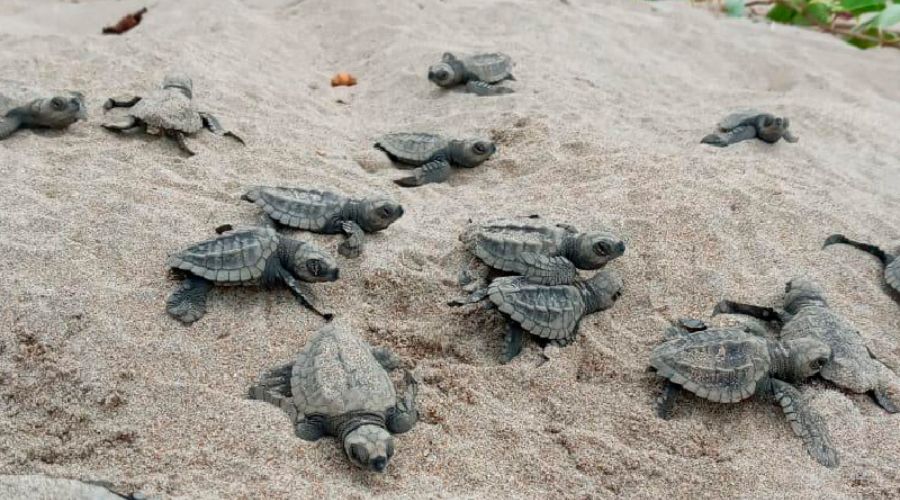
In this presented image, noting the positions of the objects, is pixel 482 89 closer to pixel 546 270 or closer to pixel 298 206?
pixel 298 206

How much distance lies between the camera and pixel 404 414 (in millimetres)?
2324

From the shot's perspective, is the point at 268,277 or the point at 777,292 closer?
the point at 268,277

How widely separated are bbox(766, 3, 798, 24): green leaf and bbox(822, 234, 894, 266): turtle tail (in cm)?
453

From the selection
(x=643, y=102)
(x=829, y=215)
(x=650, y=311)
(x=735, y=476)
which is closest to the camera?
(x=735, y=476)

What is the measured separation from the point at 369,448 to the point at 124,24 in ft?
15.8

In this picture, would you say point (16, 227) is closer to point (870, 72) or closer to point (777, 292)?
point (777, 292)

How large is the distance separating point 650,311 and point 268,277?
1536 millimetres

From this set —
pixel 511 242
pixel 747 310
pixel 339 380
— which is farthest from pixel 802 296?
pixel 339 380

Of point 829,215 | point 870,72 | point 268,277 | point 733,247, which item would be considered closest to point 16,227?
point 268,277

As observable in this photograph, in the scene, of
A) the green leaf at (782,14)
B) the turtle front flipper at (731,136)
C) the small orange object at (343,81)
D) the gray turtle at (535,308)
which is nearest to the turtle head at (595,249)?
the gray turtle at (535,308)

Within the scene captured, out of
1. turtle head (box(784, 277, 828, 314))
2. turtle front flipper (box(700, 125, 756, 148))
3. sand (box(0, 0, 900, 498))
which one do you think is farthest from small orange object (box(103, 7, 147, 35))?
turtle head (box(784, 277, 828, 314))

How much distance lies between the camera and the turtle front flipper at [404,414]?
2309 millimetres

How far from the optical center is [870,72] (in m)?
6.00

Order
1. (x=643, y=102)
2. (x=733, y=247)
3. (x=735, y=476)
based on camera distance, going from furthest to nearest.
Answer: (x=643, y=102) < (x=733, y=247) < (x=735, y=476)
